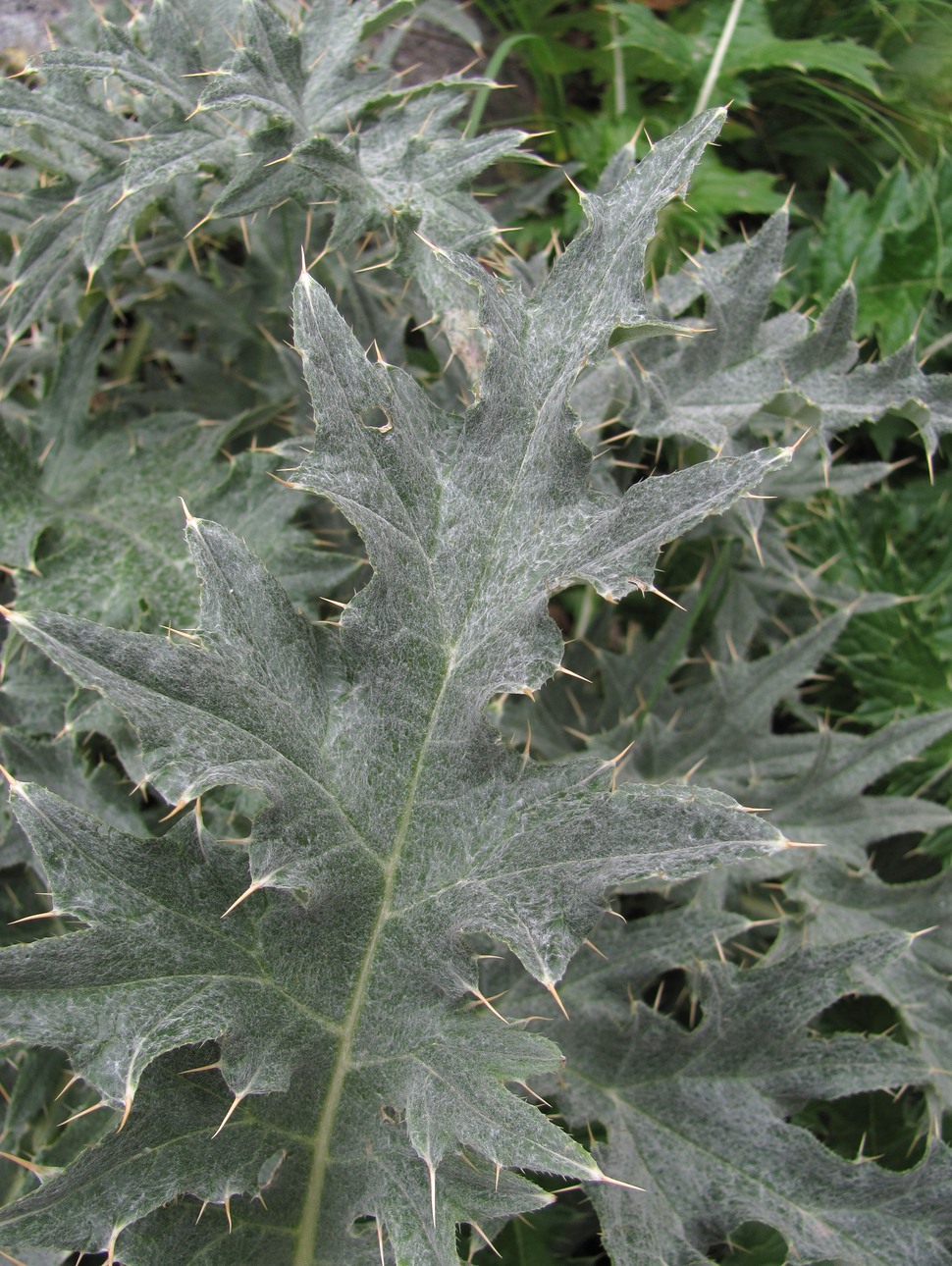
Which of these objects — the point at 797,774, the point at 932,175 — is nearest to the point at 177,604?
the point at 797,774

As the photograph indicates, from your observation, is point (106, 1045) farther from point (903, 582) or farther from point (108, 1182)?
point (903, 582)

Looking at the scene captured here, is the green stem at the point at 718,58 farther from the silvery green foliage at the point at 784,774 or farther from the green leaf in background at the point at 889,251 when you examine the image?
the silvery green foliage at the point at 784,774

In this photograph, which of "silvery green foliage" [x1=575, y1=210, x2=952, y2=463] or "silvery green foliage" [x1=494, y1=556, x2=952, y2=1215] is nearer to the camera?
"silvery green foliage" [x1=575, y1=210, x2=952, y2=463]

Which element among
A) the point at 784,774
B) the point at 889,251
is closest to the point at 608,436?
the point at 784,774

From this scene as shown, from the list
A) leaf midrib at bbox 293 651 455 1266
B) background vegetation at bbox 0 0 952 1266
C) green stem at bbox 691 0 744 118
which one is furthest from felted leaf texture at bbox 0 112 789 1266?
green stem at bbox 691 0 744 118

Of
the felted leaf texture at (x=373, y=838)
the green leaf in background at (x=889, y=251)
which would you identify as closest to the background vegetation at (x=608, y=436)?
the green leaf in background at (x=889, y=251)

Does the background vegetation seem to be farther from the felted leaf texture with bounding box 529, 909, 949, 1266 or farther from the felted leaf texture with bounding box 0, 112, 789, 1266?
the felted leaf texture with bounding box 0, 112, 789, 1266
